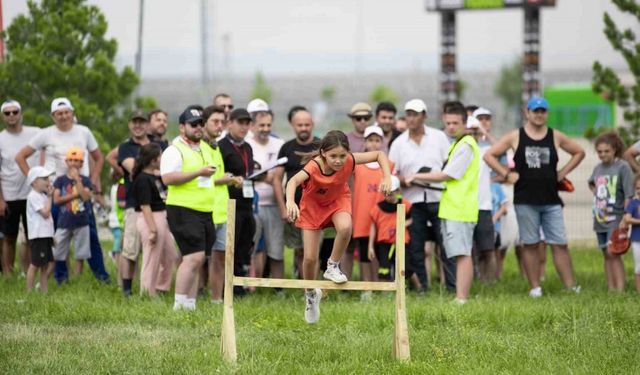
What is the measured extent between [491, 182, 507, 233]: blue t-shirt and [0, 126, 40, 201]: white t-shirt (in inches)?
234

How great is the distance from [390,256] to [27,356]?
210 inches

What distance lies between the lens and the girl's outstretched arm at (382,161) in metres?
9.61

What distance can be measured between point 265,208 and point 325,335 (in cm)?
385

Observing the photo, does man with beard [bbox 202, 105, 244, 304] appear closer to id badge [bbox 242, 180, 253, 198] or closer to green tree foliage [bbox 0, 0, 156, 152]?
id badge [bbox 242, 180, 253, 198]

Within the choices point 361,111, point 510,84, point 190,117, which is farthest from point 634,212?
point 510,84

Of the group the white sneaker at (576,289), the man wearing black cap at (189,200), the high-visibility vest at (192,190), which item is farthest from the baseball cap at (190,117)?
the white sneaker at (576,289)

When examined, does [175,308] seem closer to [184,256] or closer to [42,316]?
[184,256]

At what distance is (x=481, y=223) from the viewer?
13.9 meters

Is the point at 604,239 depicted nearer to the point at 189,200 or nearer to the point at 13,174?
the point at 189,200

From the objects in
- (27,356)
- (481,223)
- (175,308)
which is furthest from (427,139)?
(27,356)

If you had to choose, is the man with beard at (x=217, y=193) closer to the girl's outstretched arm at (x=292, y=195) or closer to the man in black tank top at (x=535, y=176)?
the girl's outstretched arm at (x=292, y=195)

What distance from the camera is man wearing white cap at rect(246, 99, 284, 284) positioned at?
14.0m

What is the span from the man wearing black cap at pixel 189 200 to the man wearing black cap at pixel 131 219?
117 cm

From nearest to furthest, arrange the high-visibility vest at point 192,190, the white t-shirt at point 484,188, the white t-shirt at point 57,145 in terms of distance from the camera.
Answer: the high-visibility vest at point 192,190
the white t-shirt at point 484,188
the white t-shirt at point 57,145
